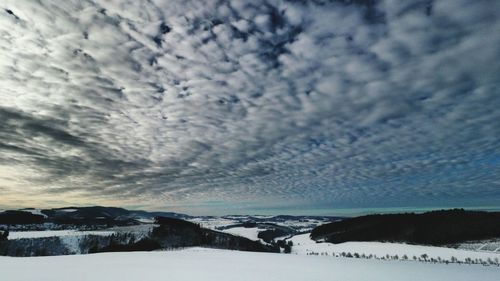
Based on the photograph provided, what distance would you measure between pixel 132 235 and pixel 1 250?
137ft

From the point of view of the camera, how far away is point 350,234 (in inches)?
5704

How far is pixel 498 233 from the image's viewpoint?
9375 centimetres

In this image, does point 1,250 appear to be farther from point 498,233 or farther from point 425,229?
point 498,233

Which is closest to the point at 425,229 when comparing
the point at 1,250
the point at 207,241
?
the point at 207,241

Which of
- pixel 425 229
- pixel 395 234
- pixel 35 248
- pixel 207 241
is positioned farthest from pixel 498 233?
pixel 35 248

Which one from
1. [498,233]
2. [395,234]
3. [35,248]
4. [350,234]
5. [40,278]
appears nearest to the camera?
[40,278]

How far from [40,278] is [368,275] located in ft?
71.9

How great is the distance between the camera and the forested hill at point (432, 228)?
327 feet

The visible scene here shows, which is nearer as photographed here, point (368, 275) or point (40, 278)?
point (40, 278)

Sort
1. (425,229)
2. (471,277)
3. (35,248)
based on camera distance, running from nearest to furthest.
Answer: (471,277)
(35,248)
(425,229)

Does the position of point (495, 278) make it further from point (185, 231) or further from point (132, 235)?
point (185, 231)

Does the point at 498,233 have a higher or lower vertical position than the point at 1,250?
higher

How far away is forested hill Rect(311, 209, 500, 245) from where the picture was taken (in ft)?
327

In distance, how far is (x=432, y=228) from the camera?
4483 inches
